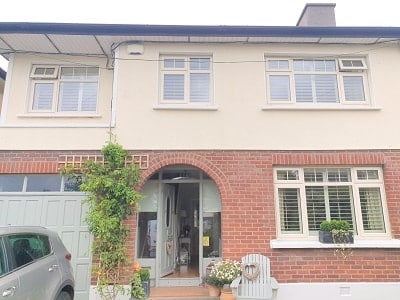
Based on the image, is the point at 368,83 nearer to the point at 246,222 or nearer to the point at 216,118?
the point at 216,118

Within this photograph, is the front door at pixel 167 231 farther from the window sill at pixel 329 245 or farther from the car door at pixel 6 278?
the car door at pixel 6 278

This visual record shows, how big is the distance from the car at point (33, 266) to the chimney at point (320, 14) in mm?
8636

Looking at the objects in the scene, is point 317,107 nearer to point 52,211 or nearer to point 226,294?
point 226,294

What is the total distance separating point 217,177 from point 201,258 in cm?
200

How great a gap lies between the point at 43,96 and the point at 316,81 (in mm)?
6762

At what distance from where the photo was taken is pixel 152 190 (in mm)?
Result: 7953

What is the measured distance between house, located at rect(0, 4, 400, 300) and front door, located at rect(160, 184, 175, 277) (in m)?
0.05

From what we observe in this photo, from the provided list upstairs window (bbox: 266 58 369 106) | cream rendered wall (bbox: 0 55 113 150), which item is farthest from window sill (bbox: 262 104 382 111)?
cream rendered wall (bbox: 0 55 113 150)

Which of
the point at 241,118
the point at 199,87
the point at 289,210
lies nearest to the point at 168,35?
the point at 199,87

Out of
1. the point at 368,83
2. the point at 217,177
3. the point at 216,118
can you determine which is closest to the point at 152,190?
the point at 217,177

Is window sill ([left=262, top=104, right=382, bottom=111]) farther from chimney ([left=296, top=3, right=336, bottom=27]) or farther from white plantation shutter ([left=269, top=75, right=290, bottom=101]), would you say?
chimney ([left=296, top=3, right=336, bottom=27])

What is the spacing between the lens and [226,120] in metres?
7.50

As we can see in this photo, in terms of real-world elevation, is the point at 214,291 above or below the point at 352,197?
below

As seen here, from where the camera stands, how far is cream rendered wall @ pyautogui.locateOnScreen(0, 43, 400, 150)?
7.41m
